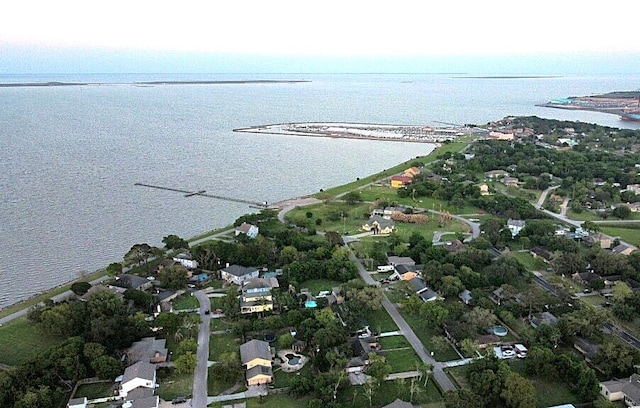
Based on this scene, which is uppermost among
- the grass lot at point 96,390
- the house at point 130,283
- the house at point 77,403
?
the house at point 130,283

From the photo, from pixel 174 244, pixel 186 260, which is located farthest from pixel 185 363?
pixel 174 244

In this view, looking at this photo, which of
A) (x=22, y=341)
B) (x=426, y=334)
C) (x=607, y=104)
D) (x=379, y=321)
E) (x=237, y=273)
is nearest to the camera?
(x=22, y=341)

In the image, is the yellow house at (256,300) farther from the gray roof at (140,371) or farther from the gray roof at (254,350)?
the gray roof at (140,371)

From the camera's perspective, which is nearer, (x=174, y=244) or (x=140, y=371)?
(x=140, y=371)

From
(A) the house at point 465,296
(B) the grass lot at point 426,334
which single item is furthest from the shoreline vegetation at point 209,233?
(A) the house at point 465,296

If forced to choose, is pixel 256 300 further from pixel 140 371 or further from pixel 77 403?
pixel 77 403

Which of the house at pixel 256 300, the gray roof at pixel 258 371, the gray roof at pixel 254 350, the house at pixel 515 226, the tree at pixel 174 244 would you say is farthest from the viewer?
the house at pixel 515 226
